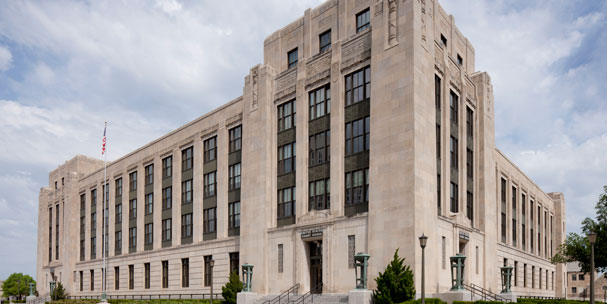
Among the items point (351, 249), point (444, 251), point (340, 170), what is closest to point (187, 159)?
point (340, 170)

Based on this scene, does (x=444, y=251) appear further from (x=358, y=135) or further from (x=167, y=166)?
(x=167, y=166)

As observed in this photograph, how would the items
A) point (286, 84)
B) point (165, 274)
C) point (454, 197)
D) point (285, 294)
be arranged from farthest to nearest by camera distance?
point (165, 274)
point (286, 84)
point (454, 197)
point (285, 294)

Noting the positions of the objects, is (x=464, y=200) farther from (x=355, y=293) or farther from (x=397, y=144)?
(x=355, y=293)

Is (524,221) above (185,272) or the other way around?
above

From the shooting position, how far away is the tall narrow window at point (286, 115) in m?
43.7

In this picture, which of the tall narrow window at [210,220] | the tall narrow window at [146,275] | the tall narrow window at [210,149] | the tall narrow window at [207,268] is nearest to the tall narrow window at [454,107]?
the tall narrow window at [210,149]

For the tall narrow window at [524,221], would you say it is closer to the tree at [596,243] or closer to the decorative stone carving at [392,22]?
the tree at [596,243]

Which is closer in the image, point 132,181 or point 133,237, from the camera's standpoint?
point 133,237

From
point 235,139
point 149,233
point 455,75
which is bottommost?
point 149,233

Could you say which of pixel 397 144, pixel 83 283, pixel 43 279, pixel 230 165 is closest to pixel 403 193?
pixel 397 144

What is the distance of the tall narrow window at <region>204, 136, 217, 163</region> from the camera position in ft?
176

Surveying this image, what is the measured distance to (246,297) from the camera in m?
40.5

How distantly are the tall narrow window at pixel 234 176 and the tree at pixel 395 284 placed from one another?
67.0 ft

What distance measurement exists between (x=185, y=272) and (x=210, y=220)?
628 cm
